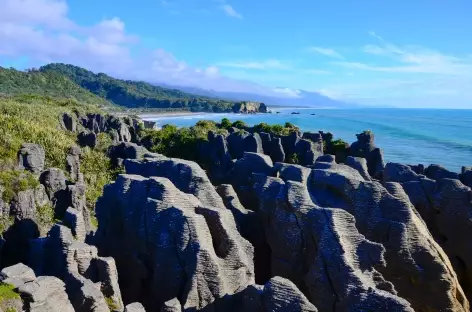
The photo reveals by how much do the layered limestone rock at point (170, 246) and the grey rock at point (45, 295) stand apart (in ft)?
9.41

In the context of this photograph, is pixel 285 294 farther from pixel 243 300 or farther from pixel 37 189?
pixel 37 189

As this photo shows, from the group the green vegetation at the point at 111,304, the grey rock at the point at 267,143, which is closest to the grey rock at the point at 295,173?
the green vegetation at the point at 111,304

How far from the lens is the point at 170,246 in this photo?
12812 millimetres

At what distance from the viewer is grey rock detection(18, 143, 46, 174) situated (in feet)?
81.0

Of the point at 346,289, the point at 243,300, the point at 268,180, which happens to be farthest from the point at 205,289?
the point at 268,180

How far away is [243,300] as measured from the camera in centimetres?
1112

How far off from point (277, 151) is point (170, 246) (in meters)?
21.2

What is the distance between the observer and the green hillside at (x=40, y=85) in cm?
12150

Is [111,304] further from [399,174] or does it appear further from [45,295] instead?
[399,174]

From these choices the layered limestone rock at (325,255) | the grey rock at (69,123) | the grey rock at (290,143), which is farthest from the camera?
the grey rock at (69,123)

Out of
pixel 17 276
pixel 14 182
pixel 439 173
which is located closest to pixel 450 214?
pixel 439 173

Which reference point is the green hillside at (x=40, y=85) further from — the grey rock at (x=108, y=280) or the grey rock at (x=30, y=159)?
the grey rock at (x=108, y=280)

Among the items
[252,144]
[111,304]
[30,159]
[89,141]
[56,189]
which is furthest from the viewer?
[89,141]

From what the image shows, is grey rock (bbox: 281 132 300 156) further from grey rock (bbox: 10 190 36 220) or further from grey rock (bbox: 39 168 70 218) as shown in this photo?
grey rock (bbox: 10 190 36 220)
